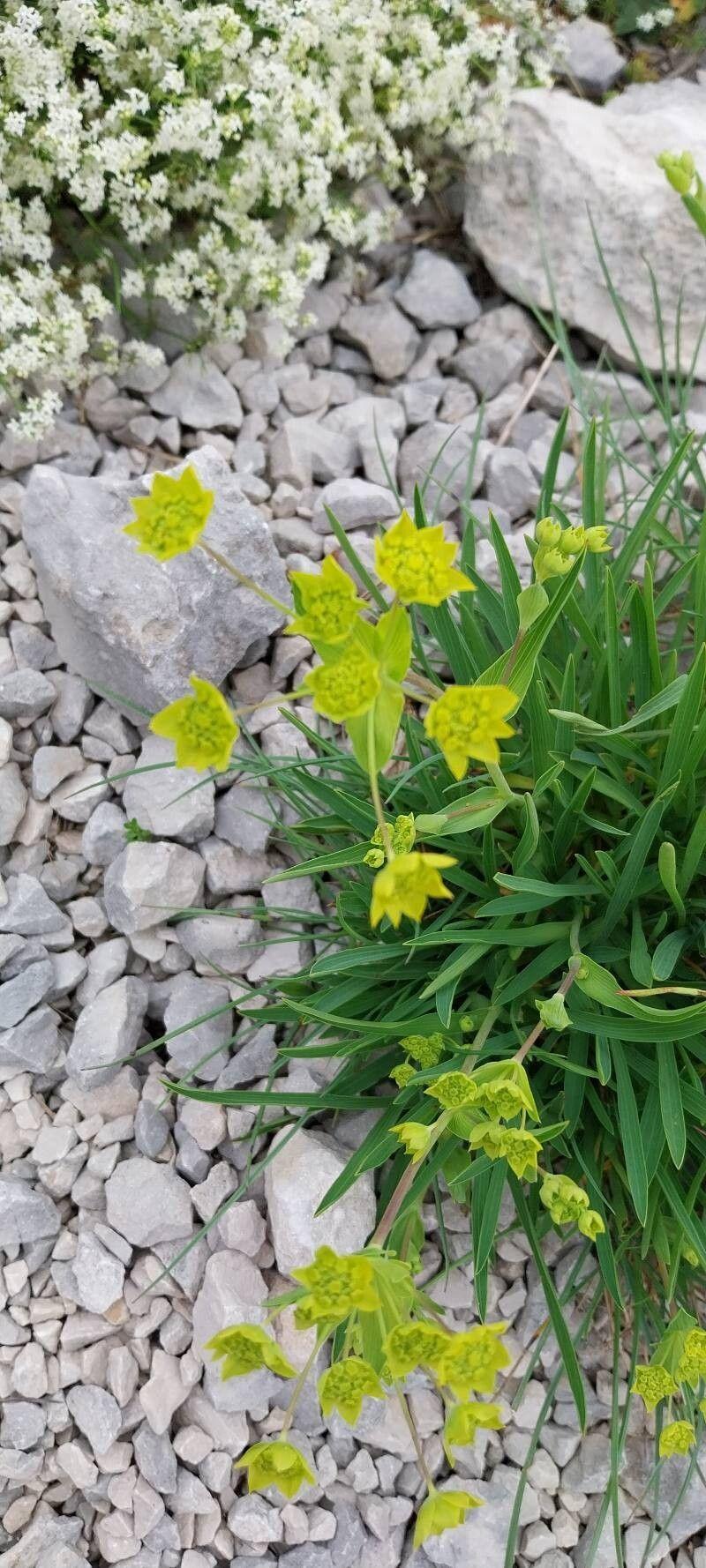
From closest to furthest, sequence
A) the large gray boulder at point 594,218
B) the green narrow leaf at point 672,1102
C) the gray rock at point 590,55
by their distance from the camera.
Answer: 1. the green narrow leaf at point 672,1102
2. the large gray boulder at point 594,218
3. the gray rock at point 590,55

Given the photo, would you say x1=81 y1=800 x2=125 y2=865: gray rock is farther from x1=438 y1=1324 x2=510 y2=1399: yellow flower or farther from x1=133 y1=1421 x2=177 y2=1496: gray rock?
x1=438 y1=1324 x2=510 y2=1399: yellow flower

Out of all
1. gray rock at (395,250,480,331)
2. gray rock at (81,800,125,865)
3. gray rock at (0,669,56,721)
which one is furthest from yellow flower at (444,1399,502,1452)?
gray rock at (395,250,480,331)

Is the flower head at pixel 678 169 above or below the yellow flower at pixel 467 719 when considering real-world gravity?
above

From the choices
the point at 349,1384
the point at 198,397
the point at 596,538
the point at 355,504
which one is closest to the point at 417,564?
the point at 596,538

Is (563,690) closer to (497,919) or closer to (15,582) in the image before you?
(497,919)

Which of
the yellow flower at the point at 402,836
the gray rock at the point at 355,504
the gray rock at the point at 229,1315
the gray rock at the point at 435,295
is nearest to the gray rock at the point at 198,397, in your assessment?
the gray rock at the point at 355,504

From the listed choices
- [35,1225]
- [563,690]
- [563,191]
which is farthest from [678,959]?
[563,191]

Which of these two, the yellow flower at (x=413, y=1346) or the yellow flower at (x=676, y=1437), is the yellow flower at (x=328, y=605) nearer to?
the yellow flower at (x=413, y=1346)
